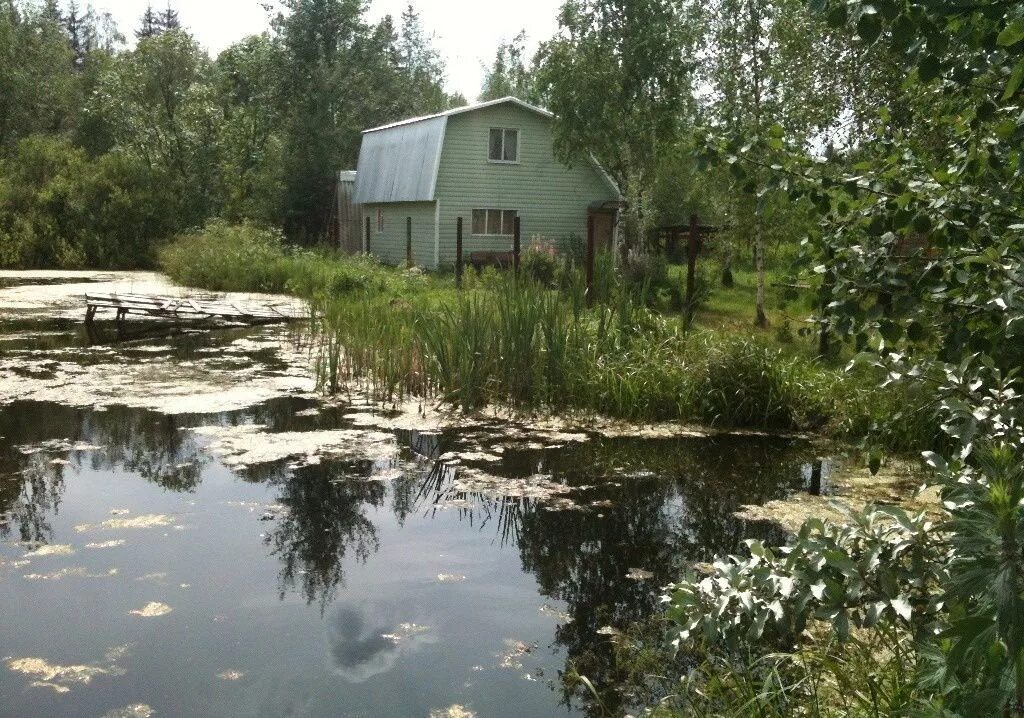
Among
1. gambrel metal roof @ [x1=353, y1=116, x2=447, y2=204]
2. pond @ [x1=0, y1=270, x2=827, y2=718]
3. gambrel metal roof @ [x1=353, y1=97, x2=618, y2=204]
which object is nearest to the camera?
pond @ [x1=0, y1=270, x2=827, y2=718]

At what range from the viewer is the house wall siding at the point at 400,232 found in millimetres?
26391

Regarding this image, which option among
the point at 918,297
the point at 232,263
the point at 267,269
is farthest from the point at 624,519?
the point at 232,263

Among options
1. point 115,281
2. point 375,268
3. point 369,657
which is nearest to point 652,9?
point 375,268

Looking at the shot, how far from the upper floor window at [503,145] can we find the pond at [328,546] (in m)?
18.2

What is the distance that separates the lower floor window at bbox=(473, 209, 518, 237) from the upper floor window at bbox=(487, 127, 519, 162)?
4.60 ft

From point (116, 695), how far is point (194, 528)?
213 centimetres

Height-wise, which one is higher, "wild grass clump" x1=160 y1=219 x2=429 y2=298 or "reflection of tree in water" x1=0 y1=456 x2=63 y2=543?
"wild grass clump" x1=160 y1=219 x2=429 y2=298

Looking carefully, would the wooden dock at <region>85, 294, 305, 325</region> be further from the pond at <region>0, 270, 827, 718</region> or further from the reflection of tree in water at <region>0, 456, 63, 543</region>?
the reflection of tree in water at <region>0, 456, 63, 543</region>

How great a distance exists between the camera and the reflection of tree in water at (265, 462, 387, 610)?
5180 mm

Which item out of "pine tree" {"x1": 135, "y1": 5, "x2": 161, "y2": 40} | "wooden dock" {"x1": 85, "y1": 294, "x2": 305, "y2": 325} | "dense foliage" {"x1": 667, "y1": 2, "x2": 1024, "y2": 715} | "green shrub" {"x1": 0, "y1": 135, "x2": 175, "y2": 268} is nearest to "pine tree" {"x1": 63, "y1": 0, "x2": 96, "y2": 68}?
"pine tree" {"x1": 135, "y1": 5, "x2": 161, "y2": 40}

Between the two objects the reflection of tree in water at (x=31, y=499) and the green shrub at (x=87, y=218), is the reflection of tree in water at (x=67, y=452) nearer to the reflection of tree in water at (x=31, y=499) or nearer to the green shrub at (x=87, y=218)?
the reflection of tree in water at (x=31, y=499)

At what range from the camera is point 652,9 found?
74.1 feet

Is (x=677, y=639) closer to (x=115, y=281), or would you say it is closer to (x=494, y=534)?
(x=494, y=534)

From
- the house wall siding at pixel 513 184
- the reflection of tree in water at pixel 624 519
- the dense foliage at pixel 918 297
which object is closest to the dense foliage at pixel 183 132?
the house wall siding at pixel 513 184
